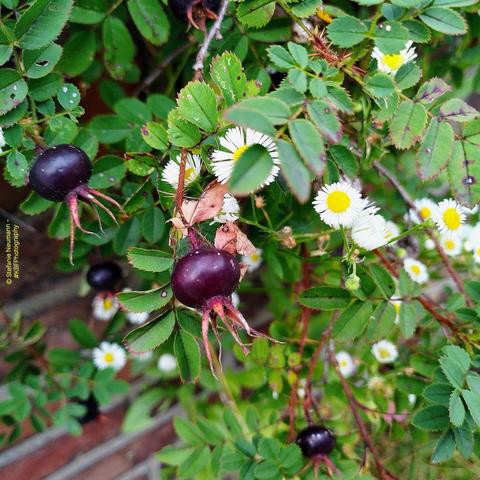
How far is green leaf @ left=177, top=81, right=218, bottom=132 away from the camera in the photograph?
46 centimetres

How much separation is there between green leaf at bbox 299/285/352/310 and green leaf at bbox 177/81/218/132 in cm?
24

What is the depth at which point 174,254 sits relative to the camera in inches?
18.4

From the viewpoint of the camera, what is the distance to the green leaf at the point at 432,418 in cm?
57

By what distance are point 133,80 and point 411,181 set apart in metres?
0.52

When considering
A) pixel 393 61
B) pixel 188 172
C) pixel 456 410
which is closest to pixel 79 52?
pixel 188 172

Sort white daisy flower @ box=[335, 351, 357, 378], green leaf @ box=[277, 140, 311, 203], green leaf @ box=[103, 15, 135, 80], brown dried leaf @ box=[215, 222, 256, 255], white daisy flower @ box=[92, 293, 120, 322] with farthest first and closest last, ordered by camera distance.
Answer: white daisy flower @ box=[335, 351, 357, 378]
white daisy flower @ box=[92, 293, 120, 322]
green leaf @ box=[103, 15, 135, 80]
brown dried leaf @ box=[215, 222, 256, 255]
green leaf @ box=[277, 140, 311, 203]

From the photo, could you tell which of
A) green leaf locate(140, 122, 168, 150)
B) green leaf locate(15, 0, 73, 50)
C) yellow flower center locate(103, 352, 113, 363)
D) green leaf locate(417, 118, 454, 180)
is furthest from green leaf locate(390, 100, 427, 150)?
yellow flower center locate(103, 352, 113, 363)

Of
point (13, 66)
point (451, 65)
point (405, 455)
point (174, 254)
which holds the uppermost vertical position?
point (13, 66)

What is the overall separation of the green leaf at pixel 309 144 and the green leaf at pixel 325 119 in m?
0.02

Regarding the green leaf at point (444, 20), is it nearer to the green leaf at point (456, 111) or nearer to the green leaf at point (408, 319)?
the green leaf at point (456, 111)

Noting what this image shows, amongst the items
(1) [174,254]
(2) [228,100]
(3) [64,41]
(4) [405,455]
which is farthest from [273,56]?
(4) [405,455]

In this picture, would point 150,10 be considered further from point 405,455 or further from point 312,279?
point 405,455

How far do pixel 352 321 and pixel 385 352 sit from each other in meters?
0.28

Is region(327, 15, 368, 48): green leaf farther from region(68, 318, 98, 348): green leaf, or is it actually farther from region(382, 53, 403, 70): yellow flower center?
region(68, 318, 98, 348): green leaf
